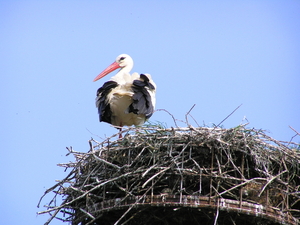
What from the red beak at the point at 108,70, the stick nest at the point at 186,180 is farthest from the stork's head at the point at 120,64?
the stick nest at the point at 186,180

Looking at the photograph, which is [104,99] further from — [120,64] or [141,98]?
[120,64]

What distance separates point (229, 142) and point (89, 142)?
1489 millimetres

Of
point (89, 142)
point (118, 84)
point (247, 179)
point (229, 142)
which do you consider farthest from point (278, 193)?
point (118, 84)

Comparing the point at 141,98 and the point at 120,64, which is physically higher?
the point at 120,64

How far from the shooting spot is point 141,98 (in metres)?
8.86

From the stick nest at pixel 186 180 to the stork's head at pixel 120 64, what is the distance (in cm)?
319

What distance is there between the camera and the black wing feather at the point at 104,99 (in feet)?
29.3

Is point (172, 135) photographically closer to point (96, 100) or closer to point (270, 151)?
point (270, 151)

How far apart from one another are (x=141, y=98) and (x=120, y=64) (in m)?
1.82

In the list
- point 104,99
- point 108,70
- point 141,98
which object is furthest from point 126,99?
point 108,70

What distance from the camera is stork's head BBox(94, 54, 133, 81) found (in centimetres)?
1051

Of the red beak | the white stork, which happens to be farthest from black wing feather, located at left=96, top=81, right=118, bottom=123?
the red beak

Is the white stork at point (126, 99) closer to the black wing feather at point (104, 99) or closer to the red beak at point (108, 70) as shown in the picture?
the black wing feather at point (104, 99)

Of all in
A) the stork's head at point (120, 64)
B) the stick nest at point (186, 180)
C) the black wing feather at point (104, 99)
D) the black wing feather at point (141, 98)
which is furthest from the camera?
the stork's head at point (120, 64)
